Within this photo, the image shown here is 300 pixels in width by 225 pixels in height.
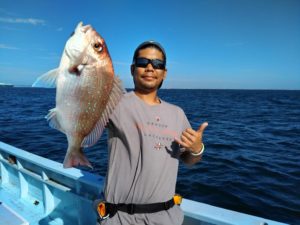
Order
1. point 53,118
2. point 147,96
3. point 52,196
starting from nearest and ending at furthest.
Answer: point 53,118, point 147,96, point 52,196

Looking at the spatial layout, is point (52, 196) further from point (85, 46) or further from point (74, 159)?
point (85, 46)

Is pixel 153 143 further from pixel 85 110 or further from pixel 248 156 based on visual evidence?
pixel 248 156

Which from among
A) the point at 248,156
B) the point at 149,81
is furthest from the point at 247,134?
the point at 149,81

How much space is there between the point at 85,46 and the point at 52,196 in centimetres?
322

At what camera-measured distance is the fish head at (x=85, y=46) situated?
69.1 inches

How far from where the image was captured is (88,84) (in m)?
1.87

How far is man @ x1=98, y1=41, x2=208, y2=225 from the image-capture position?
206 centimetres

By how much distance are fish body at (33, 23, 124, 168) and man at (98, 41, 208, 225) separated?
189 mm

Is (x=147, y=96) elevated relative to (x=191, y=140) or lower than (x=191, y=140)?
elevated

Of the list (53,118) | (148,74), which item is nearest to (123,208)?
(53,118)

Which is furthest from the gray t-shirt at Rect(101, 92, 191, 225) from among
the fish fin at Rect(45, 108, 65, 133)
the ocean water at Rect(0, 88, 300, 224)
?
the ocean water at Rect(0, 88, 300, 224)

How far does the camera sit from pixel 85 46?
69.9 inches

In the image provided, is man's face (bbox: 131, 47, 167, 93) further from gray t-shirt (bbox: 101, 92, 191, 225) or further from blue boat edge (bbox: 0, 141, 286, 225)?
blue boat edge (bbox: 0, 141, 286, 225)

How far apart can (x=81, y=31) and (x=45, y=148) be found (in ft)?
38.8
